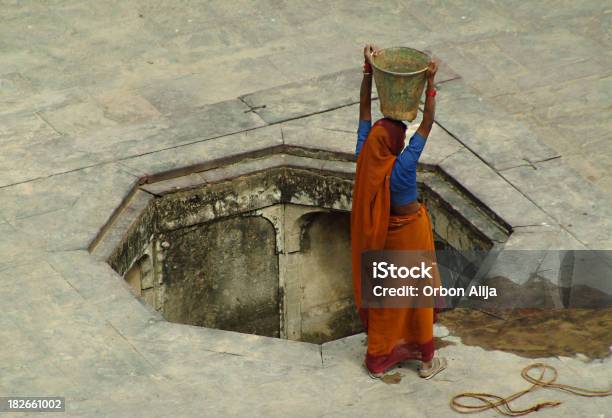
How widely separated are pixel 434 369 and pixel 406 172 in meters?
1.27

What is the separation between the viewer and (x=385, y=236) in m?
8.16

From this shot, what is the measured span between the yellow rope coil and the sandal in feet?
0.80

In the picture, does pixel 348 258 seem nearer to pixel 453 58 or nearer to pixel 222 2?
pixel 453 58

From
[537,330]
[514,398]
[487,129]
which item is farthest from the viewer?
[487,129]

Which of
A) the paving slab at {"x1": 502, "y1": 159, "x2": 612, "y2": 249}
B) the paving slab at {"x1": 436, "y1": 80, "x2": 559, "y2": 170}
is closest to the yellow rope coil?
the paving slab at {"x1": 502, "y1": 159, "x2": 612, "y2": 249}

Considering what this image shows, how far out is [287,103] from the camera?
11.2 m

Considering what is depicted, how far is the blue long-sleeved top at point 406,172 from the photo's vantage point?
7.97 metres

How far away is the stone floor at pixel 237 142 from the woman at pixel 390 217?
19 centimetres

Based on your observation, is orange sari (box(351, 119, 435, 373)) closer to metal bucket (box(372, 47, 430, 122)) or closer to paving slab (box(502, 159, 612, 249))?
metal bucket (box(372, 47, 430, 122))

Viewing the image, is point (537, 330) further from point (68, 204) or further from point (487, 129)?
point (68, 204)

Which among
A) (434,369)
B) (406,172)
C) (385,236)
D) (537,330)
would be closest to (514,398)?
(434,369)

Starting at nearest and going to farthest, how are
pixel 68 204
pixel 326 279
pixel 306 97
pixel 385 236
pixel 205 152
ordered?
pixel 385 236
pixel 68 204
pixel 205 152
pixel 306 97
pixel 326 279

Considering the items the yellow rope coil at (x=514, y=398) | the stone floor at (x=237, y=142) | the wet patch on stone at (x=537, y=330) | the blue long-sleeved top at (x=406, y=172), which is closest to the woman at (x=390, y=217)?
the blue long-sleeved top at (x=406, y=172)

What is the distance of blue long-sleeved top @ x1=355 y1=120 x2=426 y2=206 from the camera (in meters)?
7.97
